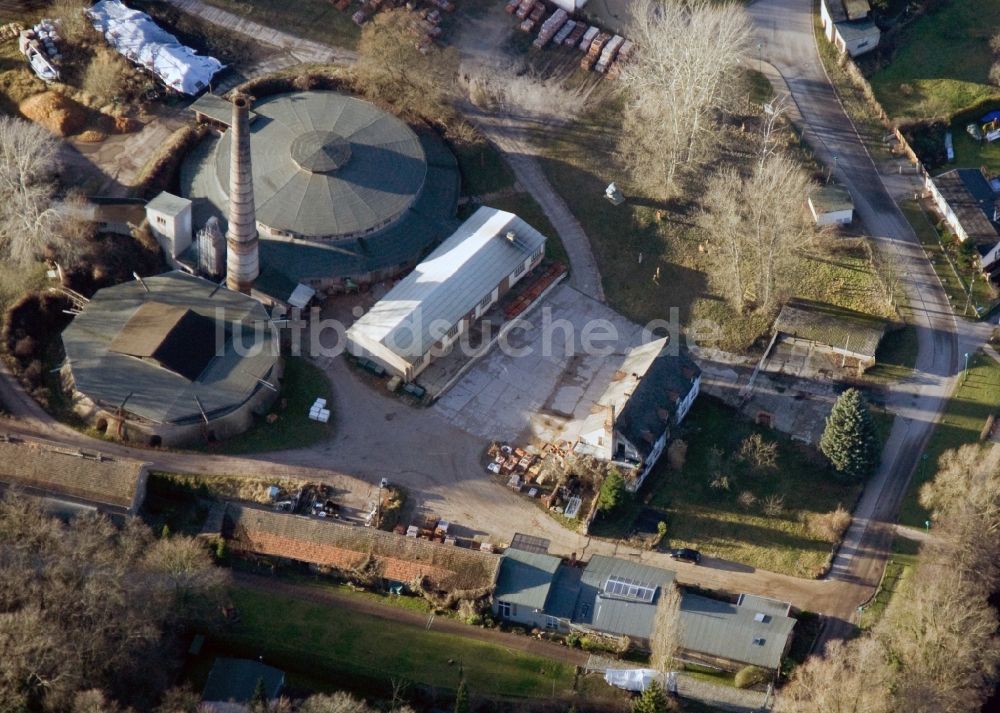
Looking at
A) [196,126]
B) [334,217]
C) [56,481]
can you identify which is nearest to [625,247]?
[334,217]

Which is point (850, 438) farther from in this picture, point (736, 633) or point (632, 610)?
point (632, 610)

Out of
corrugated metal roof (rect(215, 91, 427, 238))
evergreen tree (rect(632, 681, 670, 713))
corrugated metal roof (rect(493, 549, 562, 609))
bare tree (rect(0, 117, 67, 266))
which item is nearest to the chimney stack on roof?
corrugated metal roof (rect(215, 91, 427, 238))

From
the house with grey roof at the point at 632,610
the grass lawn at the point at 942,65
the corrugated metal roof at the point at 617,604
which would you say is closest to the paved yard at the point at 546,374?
the corrugated metal roof at the point at 617,604

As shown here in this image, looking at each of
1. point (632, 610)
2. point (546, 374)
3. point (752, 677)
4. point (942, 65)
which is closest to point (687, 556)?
point (632, 610)

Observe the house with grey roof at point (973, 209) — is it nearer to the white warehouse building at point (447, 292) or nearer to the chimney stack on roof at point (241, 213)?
the white warehouse building at point (447, 292)

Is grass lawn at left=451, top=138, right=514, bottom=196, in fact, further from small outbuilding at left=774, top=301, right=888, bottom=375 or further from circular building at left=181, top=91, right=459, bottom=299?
small outbuilding at left=774, top=301, right=888, bottom=375

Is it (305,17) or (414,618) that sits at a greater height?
(305,17)
